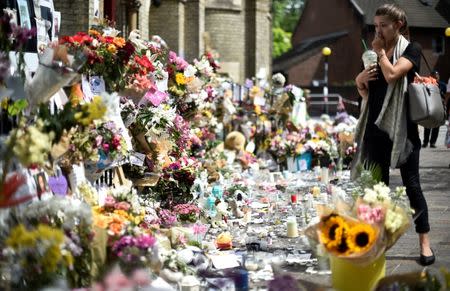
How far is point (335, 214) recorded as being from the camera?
191 inches

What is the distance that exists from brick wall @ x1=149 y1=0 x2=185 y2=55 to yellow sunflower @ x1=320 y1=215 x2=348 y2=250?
18.5 metres

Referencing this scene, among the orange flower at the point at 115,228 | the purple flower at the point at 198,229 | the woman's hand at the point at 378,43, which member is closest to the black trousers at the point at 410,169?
the woman's hand at the point at 378,43

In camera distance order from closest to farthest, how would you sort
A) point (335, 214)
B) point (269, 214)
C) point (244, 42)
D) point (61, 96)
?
point (335, 214) < point (61, 96) < point (269, 214) < point (244, 42)

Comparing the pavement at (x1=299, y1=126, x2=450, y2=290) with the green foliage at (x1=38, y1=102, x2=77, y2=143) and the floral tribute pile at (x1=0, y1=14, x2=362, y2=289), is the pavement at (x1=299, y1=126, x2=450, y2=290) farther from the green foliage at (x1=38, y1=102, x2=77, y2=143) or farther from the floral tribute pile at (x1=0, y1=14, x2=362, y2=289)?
the green foliage at (x1=38, y1=102, x2=77, y2=143)

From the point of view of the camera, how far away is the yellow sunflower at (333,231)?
186 inches

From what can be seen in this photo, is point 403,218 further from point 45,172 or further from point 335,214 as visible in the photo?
point 45,172

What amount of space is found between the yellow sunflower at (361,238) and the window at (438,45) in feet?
132

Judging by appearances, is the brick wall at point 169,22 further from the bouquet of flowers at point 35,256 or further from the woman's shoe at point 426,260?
the bouquet of flowers at point 35,256

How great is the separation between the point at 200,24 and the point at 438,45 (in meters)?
22.9

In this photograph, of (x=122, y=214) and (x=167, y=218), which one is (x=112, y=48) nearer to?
→ (x=167, y=218)

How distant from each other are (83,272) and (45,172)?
871mm

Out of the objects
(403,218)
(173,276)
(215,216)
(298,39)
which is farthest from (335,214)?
(298,39)

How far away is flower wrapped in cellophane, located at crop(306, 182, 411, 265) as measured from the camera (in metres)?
4.70

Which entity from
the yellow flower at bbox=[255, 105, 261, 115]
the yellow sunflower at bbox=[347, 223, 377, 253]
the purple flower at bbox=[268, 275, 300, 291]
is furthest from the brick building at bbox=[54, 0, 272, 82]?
the purple flower at bbox=[268, 275, 300, 291]
